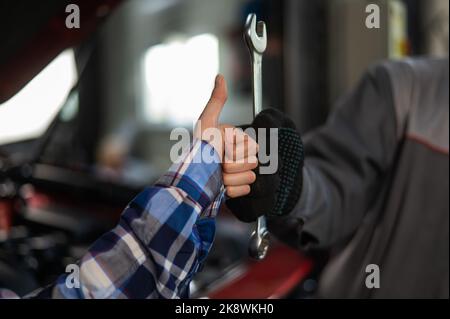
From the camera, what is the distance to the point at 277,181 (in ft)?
2.16

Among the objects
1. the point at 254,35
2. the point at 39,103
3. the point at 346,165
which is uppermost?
the point at 254,35

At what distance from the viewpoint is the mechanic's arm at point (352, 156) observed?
1.02m

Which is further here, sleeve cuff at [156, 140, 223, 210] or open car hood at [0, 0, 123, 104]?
open car hood at [0, 0, 123, 104]

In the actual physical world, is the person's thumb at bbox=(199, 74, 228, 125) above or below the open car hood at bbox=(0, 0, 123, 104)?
below

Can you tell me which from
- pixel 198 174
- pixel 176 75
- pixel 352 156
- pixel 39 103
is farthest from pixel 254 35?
pixel 176 75

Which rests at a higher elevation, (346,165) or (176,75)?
(176,75)

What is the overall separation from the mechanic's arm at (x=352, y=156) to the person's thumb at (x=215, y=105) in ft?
1.48

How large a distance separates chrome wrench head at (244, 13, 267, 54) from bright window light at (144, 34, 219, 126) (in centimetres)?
322

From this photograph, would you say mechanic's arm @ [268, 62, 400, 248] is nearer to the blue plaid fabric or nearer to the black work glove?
the black work glove

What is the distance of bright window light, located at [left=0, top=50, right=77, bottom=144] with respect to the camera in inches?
43.4

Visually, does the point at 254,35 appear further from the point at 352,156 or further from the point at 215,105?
the point at 352,156

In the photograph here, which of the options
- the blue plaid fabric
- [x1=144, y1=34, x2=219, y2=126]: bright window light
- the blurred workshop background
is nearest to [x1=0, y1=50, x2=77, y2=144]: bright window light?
the blurred workshop background

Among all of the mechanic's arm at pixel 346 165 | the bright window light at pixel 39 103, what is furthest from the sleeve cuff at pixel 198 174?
the bright window light at pixel 39 103

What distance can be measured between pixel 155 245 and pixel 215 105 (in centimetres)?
18
